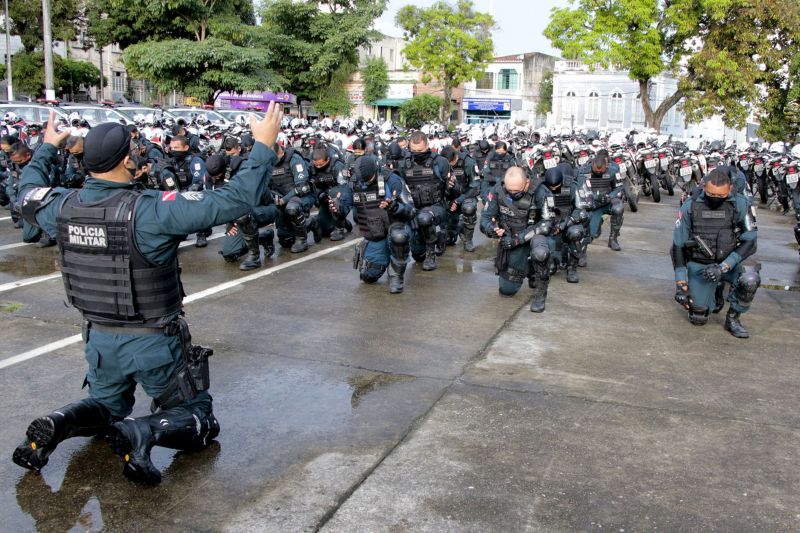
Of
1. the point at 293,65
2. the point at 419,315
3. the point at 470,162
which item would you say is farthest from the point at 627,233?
the point at 293,65

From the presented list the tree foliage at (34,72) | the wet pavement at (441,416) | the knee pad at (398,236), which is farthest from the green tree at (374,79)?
the wet pavement at (441,416)

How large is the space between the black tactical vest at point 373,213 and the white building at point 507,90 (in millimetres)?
56669

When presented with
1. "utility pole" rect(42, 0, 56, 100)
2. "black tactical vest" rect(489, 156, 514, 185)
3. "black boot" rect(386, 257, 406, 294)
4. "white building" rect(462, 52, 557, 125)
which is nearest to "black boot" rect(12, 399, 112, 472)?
"black boot" rect(386, 257, 406, 294)

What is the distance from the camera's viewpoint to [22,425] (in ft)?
15.4

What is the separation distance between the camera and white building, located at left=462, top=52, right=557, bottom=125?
63.8m

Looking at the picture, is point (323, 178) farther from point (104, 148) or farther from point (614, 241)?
point (104, 148)

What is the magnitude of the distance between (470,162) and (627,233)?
11.6 feet

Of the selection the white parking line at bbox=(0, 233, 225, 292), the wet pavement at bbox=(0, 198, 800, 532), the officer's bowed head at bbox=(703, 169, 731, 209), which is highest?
the officer's bowed head at bbox=(703, 169, 731, 209)

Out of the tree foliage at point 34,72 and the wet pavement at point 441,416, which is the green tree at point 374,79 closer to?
the tree foliage at point 34,72

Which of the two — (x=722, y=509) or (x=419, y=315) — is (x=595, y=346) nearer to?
(x=419, y=315)

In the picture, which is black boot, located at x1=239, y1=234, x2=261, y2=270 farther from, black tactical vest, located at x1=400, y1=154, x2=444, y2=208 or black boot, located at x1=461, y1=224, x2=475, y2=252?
black boot, located at x1=461, y1=224, x2=475, y2=252

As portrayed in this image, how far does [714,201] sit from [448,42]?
141 feet

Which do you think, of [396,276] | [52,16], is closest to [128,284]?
[396,276]

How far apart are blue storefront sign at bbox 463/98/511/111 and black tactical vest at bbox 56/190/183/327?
62.0 meters
